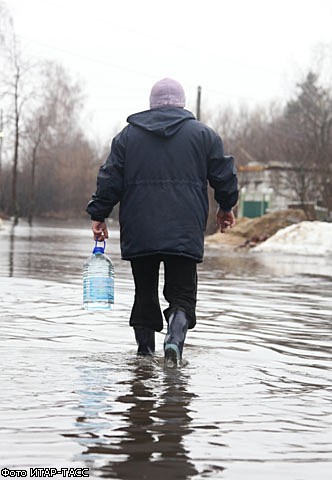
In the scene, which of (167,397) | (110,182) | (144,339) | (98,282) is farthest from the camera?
(98,282)

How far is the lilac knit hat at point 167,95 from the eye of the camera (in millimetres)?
6262

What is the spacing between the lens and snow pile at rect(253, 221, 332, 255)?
86.4 ft

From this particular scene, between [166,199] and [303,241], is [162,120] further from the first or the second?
[303,241]

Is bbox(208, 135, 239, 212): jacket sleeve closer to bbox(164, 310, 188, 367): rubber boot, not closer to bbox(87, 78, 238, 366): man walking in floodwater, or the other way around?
bbox(87, 78, 238, 366): man walking in floodwater

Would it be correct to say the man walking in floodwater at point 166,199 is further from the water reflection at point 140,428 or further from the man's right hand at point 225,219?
the water reflection at point 140,428

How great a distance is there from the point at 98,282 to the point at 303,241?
20.7 metres

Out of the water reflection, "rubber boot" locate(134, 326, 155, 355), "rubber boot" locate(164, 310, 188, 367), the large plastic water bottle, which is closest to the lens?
the water reflection

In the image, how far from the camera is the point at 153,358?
619 cm

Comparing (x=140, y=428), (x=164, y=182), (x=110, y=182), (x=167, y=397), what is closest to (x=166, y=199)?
(x=164, y=182)

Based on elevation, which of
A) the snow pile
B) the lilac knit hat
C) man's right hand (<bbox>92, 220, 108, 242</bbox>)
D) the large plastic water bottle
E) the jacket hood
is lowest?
the snow pile

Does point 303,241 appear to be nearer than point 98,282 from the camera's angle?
No

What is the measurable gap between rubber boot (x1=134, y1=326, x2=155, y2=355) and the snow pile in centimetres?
1983

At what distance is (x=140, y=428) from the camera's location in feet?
13.7

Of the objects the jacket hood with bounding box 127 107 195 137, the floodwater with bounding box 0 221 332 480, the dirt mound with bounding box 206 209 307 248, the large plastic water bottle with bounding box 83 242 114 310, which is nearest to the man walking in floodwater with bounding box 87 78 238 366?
the jacket hood with bounding box 127 107 195 137
